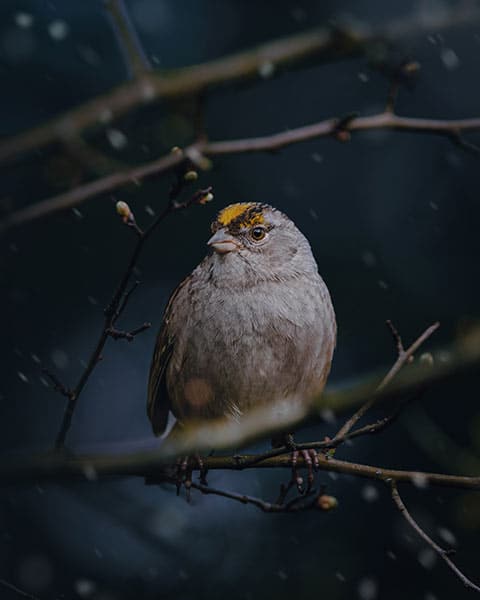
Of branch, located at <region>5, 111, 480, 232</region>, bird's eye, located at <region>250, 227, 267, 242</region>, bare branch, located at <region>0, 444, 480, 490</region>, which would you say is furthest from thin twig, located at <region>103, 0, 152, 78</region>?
bare branch, located at <region>0, 444, 480, 490</region>

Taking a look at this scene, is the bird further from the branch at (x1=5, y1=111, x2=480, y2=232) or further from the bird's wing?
the branch at (x1=5, y1=111, x2=480, y2=232)

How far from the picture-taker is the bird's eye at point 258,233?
14.5 feet

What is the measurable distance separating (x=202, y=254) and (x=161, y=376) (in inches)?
118

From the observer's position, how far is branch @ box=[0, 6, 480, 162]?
3078mm

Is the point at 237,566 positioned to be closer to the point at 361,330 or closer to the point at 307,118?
the point at 361,330

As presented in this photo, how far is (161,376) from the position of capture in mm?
4430

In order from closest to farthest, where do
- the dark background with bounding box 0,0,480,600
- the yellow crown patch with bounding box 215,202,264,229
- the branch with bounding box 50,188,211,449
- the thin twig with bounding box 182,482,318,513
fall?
1. the branch with bounding box 50,188,211,449
2. the thin twig with bounding box 182,482,318,513
3. the yellow crown patch with bounding box 215,202,264,229
4. the dark background with bounding box 0,0,480,600

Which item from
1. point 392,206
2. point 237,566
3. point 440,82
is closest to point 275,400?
point 237,566

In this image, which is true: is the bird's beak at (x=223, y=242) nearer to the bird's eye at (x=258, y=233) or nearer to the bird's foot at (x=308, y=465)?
the bird's eye at (x=258, y=233)

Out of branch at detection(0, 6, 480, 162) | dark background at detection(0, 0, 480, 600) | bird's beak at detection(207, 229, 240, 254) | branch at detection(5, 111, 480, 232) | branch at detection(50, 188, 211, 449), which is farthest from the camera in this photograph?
dark background at detection(0, 0, 480, 600)

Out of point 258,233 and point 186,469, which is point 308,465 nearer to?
point 186,469

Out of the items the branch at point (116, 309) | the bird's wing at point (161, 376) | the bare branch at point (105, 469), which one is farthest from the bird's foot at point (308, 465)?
the bird's wing at point (161, 376)

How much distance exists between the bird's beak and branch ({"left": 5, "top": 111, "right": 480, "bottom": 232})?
1146 mm

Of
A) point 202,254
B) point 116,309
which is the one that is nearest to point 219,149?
point 116,309
